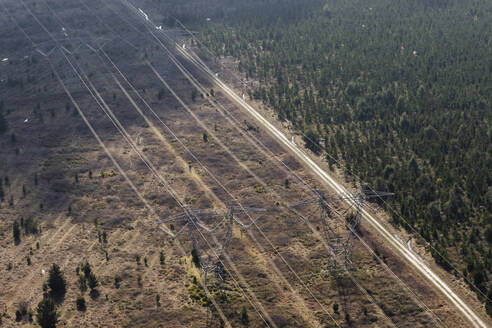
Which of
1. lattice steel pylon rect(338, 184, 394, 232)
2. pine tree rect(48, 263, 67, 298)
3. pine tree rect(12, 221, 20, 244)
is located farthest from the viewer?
lattice steel pylon rect(338, 184, 394, 232)

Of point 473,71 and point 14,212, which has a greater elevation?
point 473,71

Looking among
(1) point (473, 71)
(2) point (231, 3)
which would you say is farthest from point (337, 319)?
(2) point (231, 3)

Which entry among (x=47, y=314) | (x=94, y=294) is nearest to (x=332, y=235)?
(x=94, y=294)

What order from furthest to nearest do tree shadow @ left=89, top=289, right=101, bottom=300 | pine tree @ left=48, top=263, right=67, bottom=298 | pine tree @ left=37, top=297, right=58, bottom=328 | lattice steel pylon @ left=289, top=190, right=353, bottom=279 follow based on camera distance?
lattice steel pylon @ left=289, top=190, right=353, bottom=279
pine tree @ left=48, top=263, right=67, bottom=298
tree shadow @ left=89, top=289, right=101, bottom=300
pine tree @ left=37, top=297, right=58, bottom=328

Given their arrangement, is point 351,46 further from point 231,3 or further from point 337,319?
point 337,319

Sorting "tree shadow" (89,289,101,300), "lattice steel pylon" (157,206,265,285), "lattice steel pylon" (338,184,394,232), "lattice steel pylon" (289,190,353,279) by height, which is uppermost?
"lattice steel pylon" (338,184,394,232)

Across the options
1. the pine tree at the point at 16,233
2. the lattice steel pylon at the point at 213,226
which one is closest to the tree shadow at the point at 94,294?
the lattice steel pylon at the point at 213,226

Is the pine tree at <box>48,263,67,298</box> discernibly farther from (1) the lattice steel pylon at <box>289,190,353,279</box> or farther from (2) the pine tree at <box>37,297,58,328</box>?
(1) the lattice steel pylon at <box>289,190,353,279</box>

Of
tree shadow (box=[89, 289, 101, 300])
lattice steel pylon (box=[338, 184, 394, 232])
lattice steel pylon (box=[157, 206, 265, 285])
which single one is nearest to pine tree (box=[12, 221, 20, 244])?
tree shadow (box=[89, 289, 101, 300])

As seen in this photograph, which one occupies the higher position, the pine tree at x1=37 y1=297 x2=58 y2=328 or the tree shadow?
the pine tree at x1=37 y1=297 x2=58 y2=328

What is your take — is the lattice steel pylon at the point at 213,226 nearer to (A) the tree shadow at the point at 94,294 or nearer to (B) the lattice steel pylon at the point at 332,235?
(B) the lattice steel pylon at the point at 332,235
